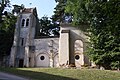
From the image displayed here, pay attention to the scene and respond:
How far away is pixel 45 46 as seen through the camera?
40.0m

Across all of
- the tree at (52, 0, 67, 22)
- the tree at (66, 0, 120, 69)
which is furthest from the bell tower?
the tree at (66, 0, 120, 69)

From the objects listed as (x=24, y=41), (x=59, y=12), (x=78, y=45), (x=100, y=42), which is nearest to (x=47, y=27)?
(x=59, y=12)

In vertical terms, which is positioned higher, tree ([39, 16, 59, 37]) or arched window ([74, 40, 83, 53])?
tree ([39, 16, 59, 37])

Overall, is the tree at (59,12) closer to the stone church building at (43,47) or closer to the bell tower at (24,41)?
the stone church building at (43,47)

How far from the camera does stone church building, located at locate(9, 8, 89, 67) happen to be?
109 ft

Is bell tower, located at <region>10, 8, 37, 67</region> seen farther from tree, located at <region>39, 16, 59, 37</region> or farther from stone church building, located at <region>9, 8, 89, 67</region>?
tree, located at <region>39, 16, 59, 37</region>

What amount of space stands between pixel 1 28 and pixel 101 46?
23.5 meters

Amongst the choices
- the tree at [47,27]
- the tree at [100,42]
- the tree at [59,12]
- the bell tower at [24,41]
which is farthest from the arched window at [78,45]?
the tree at [47,27]

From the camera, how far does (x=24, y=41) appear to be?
42.0m

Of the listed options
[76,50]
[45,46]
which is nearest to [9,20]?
[45,46]

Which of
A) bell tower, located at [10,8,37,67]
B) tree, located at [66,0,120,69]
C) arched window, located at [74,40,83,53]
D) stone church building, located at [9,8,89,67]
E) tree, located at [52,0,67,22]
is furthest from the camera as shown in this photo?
tree, located at [52,0,67,22]

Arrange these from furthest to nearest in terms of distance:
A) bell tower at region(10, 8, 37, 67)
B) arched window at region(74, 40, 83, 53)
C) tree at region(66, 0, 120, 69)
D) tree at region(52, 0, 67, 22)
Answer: tree at region(52, 0, 67, 22) → bell tower at region(10, 8, 37, 67) → arched window at region(74, 40, 83, 53) → tree at region(66, 0, 120, 69)

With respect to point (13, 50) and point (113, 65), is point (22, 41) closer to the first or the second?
point (13, 50)

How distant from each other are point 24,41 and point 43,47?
14.0ft
